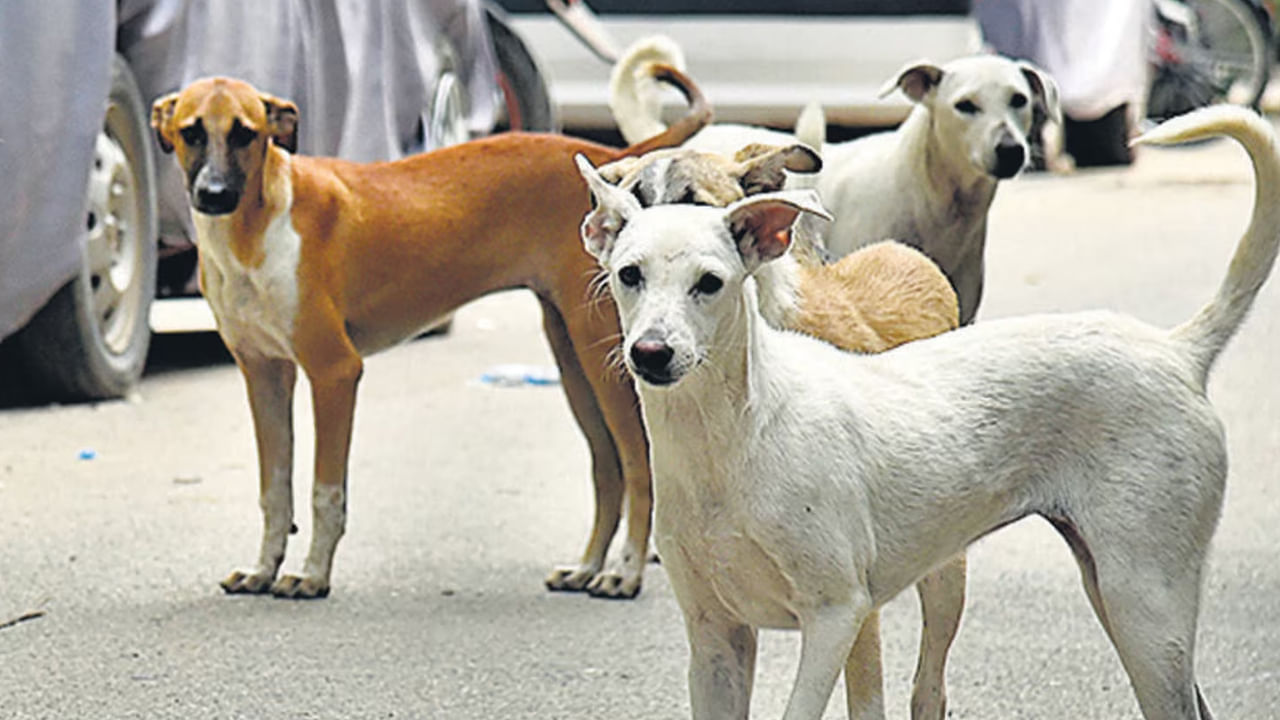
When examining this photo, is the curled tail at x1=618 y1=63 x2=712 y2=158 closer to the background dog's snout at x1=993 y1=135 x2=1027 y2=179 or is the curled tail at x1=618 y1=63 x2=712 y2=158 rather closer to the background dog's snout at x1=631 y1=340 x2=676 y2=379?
the background dog's snout at x1=993 y1=135 x2=1027 y2=179

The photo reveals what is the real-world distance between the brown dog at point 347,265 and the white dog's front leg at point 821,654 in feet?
6.58

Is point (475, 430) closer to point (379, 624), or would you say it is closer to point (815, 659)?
point (379, 624)

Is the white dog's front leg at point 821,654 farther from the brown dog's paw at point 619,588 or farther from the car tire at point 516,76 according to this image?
the car tire at point 516,76

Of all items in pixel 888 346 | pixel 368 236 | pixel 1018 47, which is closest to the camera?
pixel 888 346

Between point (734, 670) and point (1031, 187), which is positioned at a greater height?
point (734, 670)

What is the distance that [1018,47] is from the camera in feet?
46.9

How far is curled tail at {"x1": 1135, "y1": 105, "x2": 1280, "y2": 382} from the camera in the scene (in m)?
3.91

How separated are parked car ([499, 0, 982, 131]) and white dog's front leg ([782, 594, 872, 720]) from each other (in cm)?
835

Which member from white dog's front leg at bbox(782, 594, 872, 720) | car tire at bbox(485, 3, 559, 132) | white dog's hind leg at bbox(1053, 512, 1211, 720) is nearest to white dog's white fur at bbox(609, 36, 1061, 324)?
white dog's hind leg at bbox(1053, 512, 1211, 720)

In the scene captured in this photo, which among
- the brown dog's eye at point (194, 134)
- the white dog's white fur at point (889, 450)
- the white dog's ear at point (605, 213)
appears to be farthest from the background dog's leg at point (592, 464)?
the white dog's ear at point (605, 213)

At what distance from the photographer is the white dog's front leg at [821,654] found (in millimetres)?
3578

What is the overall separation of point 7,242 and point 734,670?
399cm

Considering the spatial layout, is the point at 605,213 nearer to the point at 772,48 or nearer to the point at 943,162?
the point at 943,162

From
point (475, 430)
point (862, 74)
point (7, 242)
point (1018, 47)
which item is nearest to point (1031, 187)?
point (1018, 47)
